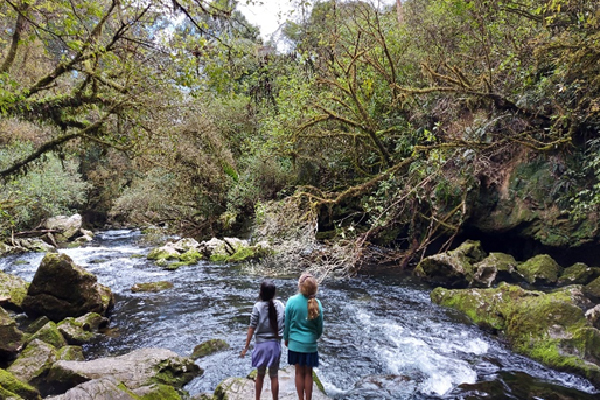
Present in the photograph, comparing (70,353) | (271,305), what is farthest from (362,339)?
(70,353)

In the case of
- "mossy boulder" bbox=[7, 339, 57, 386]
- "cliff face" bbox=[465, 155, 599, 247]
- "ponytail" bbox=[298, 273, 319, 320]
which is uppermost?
"cliff face" bbox=[465, 155, 599, 247]

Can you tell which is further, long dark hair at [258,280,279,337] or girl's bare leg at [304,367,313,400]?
long dark hair at [258,280,279,337]

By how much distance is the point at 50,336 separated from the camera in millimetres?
7465

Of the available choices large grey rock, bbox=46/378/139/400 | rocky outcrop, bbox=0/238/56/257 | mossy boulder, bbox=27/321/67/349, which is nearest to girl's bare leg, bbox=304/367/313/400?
large grey rock, bbox=46/378/139/400

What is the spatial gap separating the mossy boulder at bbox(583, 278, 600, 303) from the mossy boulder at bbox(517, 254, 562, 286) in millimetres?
851

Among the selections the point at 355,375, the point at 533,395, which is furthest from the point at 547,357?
the point at 355,375

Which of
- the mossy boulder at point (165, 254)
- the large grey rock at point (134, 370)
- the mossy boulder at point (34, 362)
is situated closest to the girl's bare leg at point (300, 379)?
the large grey rock at point (134, 370)

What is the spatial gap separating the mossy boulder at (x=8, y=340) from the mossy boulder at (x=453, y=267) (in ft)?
33.0

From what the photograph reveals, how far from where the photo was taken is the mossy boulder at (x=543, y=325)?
6395 millimetres

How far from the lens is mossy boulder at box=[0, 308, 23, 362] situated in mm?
6672

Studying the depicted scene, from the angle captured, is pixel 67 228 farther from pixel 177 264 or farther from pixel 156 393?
pixel 156 393

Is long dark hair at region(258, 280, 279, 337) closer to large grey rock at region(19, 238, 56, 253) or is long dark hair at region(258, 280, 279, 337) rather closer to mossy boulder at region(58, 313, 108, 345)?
mossy boulder at region(58, 313, 108, 345)

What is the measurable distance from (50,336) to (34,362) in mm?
1188

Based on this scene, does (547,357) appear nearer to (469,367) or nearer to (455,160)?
(469,367)
